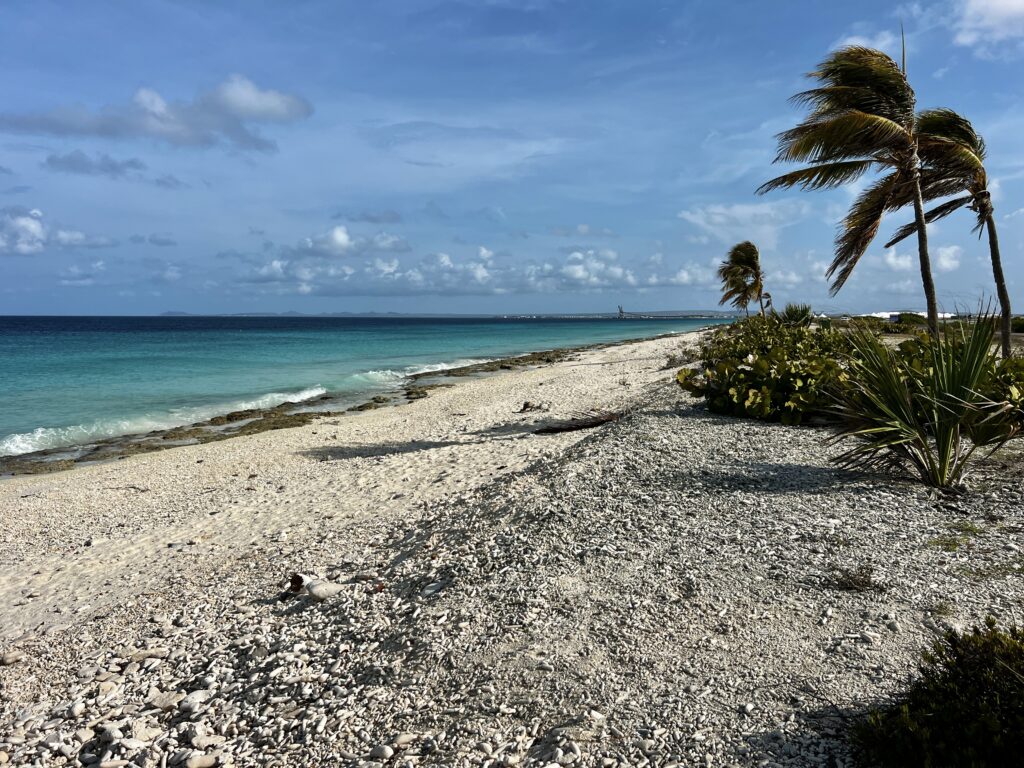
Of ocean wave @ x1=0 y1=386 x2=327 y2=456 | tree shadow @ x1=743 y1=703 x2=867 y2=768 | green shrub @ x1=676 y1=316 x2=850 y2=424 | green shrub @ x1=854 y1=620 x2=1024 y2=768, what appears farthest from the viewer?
ocean wave @ x1=0 y1=386 x2=327 y2=456

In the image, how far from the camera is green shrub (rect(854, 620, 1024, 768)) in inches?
91.6

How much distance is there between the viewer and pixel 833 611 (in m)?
3.66

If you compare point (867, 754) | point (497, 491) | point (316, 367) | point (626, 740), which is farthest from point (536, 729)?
point (316, 367)

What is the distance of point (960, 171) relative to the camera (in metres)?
12.5

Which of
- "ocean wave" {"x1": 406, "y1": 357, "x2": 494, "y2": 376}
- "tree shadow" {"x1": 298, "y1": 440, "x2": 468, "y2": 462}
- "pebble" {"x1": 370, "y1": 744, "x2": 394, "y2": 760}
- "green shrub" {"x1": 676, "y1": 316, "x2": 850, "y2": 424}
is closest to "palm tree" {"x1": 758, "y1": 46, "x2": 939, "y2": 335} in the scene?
"green shrub" {"x1": 676, "y1": 316, "x2": 850, "y2": 424}

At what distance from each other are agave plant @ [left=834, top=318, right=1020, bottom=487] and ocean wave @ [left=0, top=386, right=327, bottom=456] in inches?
662

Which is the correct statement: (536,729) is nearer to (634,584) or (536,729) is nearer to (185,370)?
(634,584)

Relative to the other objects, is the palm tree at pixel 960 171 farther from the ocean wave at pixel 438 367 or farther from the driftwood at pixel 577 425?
the ocean wave at pixel 438 367

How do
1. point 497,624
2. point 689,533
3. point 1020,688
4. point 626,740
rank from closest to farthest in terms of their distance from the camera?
point 1020,688, point 626,740, point 497,624, point 689,533

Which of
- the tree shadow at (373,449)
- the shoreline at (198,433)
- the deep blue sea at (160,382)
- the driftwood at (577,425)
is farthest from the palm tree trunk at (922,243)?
the deep blue sea at (160,382)

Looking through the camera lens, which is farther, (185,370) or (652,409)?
(185,370)

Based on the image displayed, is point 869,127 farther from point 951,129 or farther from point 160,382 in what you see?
point 160,382

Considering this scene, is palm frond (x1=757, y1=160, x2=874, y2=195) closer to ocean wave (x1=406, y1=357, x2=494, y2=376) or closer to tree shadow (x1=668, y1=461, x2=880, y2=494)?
tree shadow (x1=668, y1=461, x2=880, y2=494)

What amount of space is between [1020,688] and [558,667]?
6.53 feet
